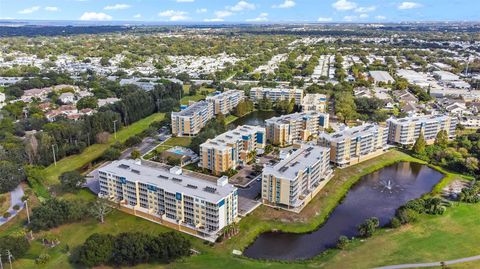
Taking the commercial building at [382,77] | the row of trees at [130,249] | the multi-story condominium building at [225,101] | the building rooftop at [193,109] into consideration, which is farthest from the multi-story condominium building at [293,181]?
the commercial building at [382,77]

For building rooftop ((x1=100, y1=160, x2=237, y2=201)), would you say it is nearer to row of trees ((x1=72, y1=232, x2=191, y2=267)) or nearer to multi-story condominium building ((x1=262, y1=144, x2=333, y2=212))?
multi-story condominium building ((x1=262, y1=144, x2=333, y2=212))

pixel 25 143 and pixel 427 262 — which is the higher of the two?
pixel 25 143

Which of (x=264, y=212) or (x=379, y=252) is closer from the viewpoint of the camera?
(x=379, y=252)

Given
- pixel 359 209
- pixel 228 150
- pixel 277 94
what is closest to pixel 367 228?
pixel 359 209

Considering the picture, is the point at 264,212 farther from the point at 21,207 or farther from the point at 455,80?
the point at 455,80

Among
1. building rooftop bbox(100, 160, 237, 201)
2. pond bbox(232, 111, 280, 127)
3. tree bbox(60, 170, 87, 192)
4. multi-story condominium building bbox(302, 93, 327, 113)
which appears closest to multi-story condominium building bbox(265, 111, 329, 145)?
multi-story condominium building bbox(302, 93, 327, 113)

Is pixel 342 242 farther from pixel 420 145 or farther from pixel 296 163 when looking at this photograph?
pixel 420 145

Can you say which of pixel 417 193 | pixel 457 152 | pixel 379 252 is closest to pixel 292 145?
pixel 417 193
